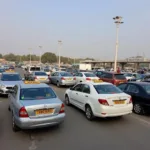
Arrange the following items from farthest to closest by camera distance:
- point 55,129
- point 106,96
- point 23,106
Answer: point 106,96
point 55,129
point 23,106

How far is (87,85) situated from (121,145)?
3.38 m

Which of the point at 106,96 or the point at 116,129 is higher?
the point at 106,96

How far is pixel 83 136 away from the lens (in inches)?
210

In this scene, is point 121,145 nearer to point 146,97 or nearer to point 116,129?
point 116,129

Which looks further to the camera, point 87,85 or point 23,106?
point 87,85

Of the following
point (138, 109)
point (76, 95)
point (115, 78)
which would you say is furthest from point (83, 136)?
point (115, 78)

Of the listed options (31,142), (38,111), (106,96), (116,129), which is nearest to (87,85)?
(106,96)

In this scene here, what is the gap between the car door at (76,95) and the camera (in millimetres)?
8025

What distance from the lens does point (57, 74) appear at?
18125mm

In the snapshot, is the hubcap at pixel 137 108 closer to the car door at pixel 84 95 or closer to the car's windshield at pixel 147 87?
the car's windshield at pixel 147 87

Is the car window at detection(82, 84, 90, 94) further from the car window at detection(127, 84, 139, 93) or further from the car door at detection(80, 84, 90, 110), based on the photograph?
the car window at detection(127, 84, 139, 93)

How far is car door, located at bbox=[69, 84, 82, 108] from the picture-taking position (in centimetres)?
802

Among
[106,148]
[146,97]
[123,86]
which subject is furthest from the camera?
[123,86]

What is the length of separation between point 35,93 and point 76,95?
2780mm
